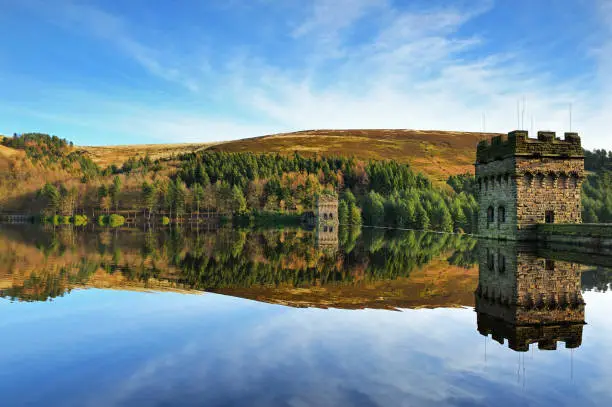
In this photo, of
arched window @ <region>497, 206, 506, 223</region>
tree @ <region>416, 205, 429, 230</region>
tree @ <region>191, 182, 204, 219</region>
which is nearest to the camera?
arched window @ <region>497, 206, 506, 223</region>

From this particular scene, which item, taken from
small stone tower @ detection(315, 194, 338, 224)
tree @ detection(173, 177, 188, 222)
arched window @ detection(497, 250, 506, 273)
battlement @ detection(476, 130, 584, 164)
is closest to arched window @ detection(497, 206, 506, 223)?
battlement @ detection(476, 130, 584, 164)

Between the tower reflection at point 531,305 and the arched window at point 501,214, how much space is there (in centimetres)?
1748

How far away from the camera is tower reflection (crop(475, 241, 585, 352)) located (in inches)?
393

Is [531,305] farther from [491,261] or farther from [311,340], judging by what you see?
[491,261]

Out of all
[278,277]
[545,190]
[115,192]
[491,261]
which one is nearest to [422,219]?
[545,190]

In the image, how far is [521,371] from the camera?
26.2 feet

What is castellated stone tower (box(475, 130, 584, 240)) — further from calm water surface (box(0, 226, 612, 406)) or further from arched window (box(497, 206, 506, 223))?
calm water surface (box(0, 226, 612, 406))

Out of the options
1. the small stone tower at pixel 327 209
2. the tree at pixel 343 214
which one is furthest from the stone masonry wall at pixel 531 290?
the small stone tower at pixel 327 209

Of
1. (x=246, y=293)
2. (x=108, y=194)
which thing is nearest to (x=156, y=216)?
(x=108, y=194)

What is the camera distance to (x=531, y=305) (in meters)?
12.7

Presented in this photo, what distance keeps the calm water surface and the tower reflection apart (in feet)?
0.20

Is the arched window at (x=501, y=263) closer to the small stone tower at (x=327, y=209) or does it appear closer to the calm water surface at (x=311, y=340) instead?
the calm water surface at (x=311, y=340)

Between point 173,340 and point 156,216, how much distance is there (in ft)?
576

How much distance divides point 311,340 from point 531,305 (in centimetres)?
640
